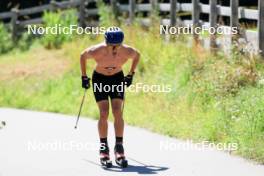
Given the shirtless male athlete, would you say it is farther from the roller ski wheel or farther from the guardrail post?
the guardrail post

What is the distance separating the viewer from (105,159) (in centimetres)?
1061

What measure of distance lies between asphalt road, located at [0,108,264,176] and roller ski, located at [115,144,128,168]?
7cm

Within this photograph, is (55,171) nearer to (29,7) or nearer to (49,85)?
(49,85)

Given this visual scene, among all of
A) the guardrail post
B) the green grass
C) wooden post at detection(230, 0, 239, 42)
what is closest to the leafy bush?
the guardrail post

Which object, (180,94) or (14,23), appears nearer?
(180,94)

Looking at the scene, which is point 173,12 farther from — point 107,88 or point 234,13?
point 107,88

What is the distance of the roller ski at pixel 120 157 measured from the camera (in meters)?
10.5

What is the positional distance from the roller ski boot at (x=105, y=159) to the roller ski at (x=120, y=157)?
11cm

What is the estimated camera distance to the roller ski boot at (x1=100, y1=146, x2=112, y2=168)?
34.4ft

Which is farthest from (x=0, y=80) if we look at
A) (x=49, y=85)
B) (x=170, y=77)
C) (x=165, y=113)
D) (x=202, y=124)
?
(x=202, y=124)

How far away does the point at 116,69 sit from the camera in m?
10.9

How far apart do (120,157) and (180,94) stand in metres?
4.72

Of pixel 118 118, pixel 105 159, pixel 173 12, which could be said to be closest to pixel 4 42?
pixel 173 12

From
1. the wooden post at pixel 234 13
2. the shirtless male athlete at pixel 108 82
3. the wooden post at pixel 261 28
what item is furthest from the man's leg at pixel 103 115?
the wooden post at pixel 234 13
